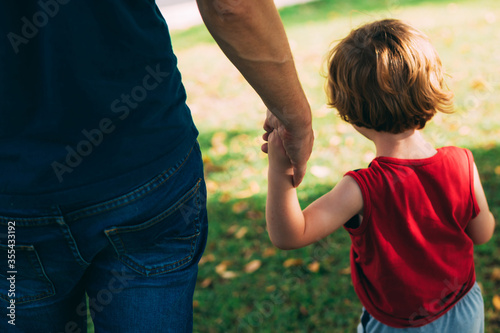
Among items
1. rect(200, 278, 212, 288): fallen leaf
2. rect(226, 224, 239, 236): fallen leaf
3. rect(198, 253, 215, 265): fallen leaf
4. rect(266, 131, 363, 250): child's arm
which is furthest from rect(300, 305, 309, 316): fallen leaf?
rect(266, 131, 363, 250): child's arm

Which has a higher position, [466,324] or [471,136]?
[466,324]

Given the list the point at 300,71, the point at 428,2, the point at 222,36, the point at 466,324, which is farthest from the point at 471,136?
the point at 428,2

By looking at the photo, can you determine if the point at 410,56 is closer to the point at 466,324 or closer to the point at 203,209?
the point at 203,209

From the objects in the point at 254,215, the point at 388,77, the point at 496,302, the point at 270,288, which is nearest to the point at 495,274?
the point at 496,302

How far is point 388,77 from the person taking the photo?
4.83ft

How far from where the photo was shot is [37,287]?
1.36 meters

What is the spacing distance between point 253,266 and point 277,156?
2060mm

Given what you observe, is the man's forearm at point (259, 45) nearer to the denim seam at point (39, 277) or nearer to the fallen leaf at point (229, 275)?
the denim seam at point (39, 277)

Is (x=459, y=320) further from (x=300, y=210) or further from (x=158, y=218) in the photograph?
(x=158, y=218)

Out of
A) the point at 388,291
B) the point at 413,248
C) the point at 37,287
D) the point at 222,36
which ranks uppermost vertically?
the point at 222,36

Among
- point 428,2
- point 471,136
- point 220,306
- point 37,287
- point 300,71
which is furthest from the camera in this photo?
point 428,2

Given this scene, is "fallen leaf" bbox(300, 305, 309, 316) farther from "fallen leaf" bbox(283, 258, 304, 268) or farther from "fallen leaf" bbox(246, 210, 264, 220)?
"fallen leaf" bbox(246, 210, 264, 220)

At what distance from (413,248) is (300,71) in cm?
468

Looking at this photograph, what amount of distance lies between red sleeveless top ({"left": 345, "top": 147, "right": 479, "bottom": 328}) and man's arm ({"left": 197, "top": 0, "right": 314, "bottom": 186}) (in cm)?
39
